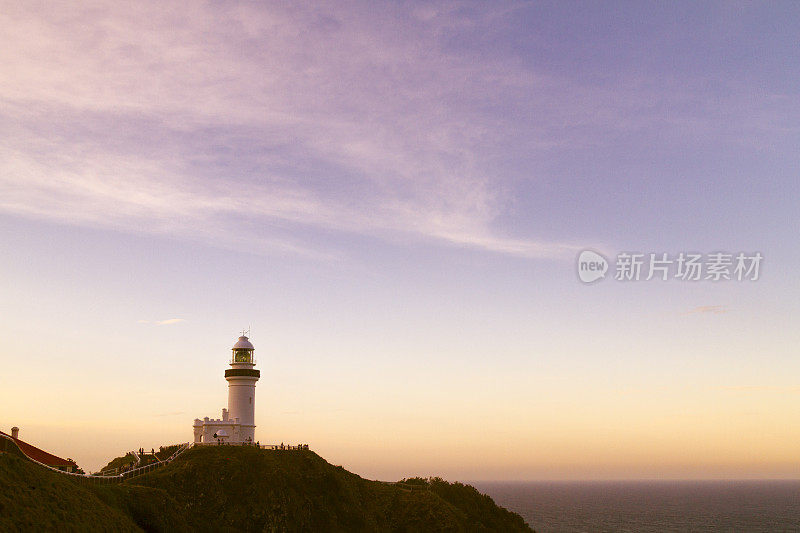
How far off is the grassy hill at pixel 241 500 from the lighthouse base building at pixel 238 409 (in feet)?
39.5

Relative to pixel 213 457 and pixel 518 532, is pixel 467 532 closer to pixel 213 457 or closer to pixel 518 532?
pixel 518 532

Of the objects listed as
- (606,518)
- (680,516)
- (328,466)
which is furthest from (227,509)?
(680,516)

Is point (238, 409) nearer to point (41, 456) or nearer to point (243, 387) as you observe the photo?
point (243, 387)

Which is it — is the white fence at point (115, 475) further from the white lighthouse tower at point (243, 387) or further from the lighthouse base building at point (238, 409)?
the white lighthouse tower at point (243, 387)

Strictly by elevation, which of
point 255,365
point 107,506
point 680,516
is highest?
point 255,365

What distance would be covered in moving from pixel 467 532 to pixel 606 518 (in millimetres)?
118053

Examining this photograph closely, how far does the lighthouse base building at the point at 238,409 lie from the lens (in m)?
74.1

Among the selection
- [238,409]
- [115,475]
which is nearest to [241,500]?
[115,475]

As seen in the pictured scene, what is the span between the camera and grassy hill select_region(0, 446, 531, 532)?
3362 centimetres

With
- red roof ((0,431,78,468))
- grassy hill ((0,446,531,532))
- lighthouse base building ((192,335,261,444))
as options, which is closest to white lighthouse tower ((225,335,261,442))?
lighthouse base building ((192,335,261,444))

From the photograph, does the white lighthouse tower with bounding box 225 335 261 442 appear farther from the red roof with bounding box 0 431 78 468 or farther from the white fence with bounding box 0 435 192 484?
the red roof with bounding box 0 431 78 468

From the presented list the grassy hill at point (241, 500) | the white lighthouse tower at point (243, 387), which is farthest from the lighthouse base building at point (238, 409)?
the grassy hill at point (241, 500)

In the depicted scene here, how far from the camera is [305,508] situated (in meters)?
56.8

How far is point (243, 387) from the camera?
7806 cm
